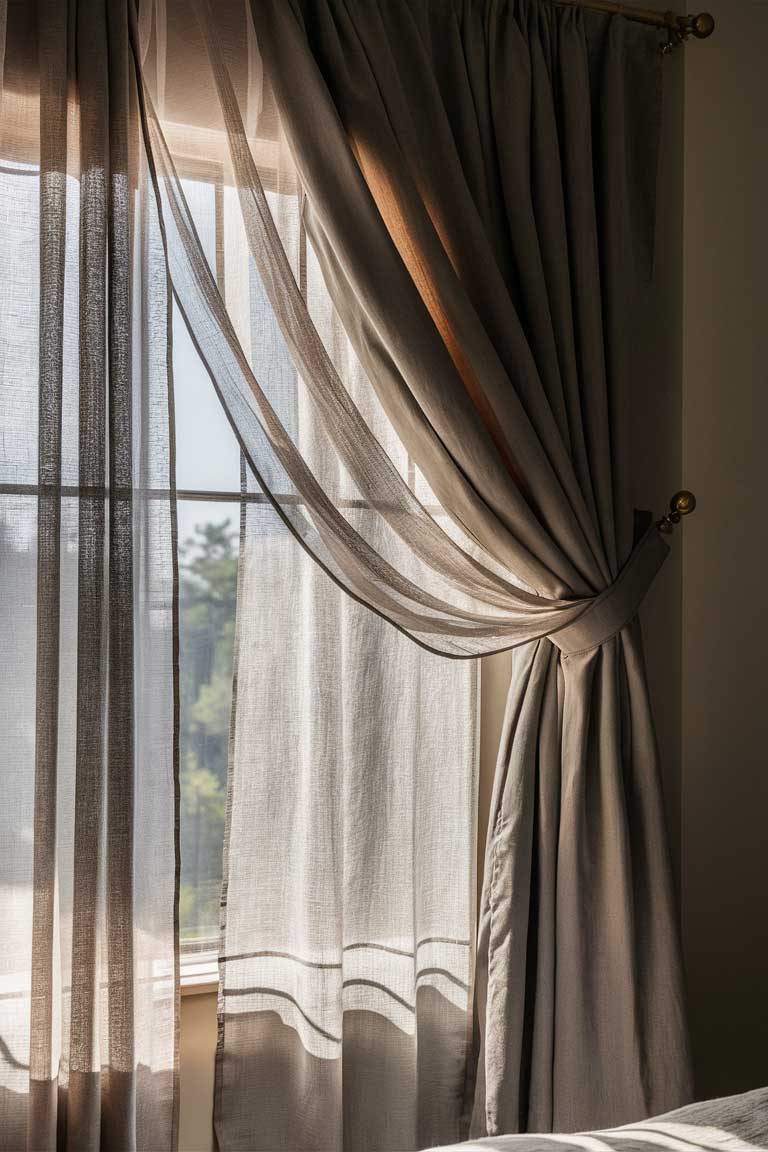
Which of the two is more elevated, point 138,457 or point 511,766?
point 138,457

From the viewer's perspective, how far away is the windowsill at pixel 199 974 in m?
1.88

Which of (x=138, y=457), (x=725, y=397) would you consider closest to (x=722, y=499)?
(x=725, y=397)

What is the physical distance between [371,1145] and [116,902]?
723 millimetres

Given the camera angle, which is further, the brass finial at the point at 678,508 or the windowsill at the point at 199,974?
the brass finial at the point at 678,508

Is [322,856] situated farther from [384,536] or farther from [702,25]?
[702,25]

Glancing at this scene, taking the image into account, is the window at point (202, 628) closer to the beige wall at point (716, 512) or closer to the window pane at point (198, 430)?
the window pane at point (198, 430)

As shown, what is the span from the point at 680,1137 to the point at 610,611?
3.42ft

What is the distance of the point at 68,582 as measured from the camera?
171cm

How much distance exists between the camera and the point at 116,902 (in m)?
1.68

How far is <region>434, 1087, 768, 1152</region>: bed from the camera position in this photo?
104 centimetres

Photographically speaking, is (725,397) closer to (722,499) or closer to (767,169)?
(722,499)

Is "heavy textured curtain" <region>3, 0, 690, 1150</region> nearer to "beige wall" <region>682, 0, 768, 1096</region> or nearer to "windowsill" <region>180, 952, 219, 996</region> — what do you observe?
"windowsill" <region>180, 952, 219, 996</region>

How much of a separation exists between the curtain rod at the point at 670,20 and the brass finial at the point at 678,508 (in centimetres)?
97

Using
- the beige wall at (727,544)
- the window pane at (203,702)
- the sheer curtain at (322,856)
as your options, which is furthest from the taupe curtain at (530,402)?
the window pane at (203,702)
